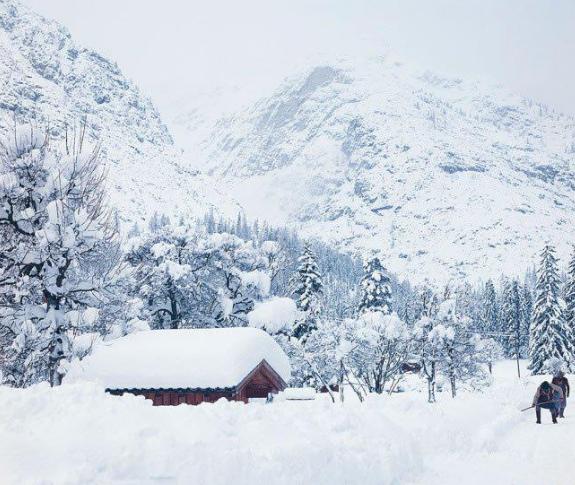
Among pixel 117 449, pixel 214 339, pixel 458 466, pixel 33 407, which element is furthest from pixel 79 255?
pixel 458 466

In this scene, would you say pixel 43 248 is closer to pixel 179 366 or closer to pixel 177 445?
pixel 179 366

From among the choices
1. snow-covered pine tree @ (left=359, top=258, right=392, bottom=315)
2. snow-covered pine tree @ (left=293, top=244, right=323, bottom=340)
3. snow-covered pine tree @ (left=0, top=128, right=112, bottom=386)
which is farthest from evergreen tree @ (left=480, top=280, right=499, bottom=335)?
snow-covered pine tree @ (left=0, top=128, right=112, bottom=386)

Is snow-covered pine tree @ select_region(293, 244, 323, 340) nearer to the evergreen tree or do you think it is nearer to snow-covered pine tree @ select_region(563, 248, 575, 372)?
snow-covered pine tree @ select_region(563, 248, 575, 372)

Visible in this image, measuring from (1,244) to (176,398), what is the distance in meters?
6.99

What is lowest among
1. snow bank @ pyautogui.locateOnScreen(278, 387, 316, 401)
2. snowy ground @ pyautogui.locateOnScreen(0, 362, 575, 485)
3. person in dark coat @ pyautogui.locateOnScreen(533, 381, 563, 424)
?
snow bank @ pyautogui.locateOnScreen(278, 387, 316, 401)

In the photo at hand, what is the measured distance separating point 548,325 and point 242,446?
47.3 m

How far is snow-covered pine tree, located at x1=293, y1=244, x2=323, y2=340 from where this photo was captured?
39.9 m

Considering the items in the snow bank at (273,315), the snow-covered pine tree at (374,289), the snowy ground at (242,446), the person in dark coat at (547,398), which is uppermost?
the snow-covered pine tree at (374,289)

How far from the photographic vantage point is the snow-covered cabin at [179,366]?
1734 centimetres

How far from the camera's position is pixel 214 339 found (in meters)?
18.7

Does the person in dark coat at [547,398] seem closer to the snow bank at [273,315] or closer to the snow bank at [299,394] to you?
the snow bank at [273,315]

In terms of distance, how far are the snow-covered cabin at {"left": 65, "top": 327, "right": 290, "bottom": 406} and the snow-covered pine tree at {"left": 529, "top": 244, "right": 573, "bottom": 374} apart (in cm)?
3772

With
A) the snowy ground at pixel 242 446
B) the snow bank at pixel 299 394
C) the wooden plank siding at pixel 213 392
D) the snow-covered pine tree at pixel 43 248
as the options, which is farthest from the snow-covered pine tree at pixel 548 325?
the snow-covered pine tree at pixel 43 248

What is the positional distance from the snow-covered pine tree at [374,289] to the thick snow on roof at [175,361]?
1191 inches
